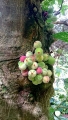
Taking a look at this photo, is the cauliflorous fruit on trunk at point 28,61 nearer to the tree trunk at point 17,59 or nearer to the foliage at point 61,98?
the tree trunk at point 17,59

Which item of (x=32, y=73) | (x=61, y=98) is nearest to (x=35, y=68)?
(x=32, y=73)

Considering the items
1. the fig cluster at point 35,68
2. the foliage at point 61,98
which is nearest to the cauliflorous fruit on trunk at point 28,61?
the fig cluster at point 35,68

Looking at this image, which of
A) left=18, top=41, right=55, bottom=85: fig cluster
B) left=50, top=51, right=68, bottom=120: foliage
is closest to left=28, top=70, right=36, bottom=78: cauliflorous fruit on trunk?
left=18, top=41, right=55, bottom=85: fig cluster

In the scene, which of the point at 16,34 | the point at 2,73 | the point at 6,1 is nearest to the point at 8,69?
the point at 2,73

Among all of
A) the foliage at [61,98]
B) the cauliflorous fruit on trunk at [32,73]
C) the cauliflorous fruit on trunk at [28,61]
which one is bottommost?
the foliage at [61,98]

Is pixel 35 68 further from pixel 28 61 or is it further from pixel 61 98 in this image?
pixel 61 98

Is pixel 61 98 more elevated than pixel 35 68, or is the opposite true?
pixel 35 68

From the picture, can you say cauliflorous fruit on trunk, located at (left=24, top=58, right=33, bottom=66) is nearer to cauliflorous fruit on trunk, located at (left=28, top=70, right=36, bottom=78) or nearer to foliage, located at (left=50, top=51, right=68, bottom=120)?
cauliflorous fruit on trunk, located at (left=28, top=70, right=36, bottom=78)

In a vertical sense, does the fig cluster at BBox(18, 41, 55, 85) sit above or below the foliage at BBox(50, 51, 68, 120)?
above

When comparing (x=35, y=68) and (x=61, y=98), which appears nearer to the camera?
(x=35, y=68)

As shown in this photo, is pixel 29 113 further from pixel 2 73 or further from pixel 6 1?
pixel 6 1
